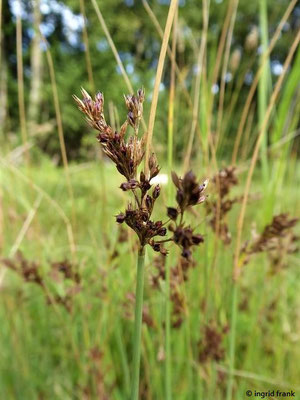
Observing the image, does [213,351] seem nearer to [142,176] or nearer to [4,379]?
[142,176]

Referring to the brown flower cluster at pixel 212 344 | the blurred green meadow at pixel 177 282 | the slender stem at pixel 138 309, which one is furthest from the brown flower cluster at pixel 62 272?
the slender stem at pixel 138 309

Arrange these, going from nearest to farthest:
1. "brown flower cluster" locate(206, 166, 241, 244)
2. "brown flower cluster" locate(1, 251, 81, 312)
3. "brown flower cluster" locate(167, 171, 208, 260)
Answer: "brown flower cluster" locate(167, 171, 208, 260) → "brown flower cluster" locate(206, 166, 241, 244) → "brown flower cluster" locate(1, 251, 81, 312)

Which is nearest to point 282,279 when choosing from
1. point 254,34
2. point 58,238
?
point 254,34

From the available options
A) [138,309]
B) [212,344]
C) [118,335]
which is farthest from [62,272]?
[138,309]

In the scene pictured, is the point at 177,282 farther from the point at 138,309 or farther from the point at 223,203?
the point at 138,309

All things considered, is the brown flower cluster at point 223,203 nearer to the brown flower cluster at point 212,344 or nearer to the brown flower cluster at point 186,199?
the brown flower cluster at point 212,344

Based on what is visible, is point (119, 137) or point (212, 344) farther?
point (212, 344)

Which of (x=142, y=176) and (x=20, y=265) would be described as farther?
(x=20, y=265)

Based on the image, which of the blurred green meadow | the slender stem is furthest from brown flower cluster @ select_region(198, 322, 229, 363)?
the slender stem

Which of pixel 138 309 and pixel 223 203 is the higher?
pixel 223 203

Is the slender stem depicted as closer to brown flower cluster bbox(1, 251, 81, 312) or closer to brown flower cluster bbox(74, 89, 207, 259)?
brown flower cluster bbox(74, 89, 207, 259)

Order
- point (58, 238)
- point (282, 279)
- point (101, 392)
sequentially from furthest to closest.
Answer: point (58, 238), point (282, 279), point (101, 392)
